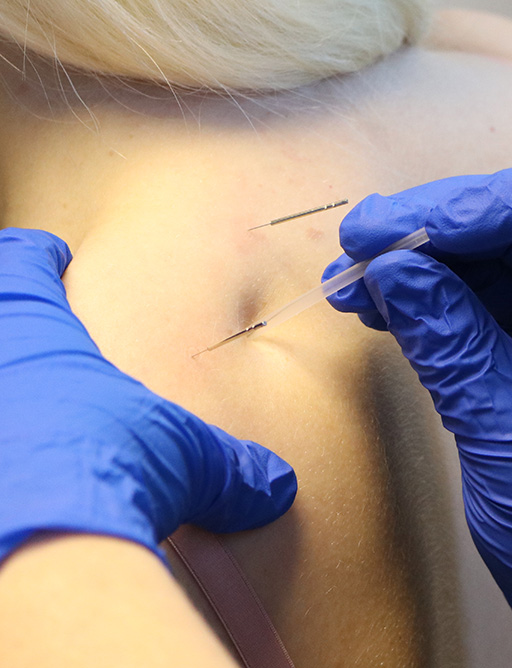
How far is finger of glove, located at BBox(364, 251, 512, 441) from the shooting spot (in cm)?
81

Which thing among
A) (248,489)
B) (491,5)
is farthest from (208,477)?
(491,5)

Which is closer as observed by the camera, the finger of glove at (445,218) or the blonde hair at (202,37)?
the finger of glove at (445,218)

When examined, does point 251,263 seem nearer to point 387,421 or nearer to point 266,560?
point 387,421

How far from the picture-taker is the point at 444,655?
3.26ft

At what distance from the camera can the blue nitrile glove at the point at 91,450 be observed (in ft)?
1.47

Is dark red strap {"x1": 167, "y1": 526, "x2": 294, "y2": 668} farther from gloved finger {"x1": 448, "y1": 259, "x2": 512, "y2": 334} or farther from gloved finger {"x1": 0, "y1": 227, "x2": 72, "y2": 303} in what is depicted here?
gloved finger {"x1": 448, "y1": 259, "x2": 512, "y2": 334}

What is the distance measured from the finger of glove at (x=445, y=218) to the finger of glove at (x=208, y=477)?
1.18 feet

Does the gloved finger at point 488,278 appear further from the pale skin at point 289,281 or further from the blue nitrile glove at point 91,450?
the blue nitrile glove at point 91,450

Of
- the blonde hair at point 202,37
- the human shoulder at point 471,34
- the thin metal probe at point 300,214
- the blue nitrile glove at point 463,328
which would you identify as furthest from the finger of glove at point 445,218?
the human shoulder at point 471,34

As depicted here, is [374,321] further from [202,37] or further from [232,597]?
[202,37]

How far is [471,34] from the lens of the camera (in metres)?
1.48

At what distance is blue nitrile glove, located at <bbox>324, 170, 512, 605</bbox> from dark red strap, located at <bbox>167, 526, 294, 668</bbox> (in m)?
0.35

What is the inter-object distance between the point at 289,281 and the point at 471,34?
1001 mm

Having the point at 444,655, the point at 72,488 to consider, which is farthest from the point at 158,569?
the point at 444,655
